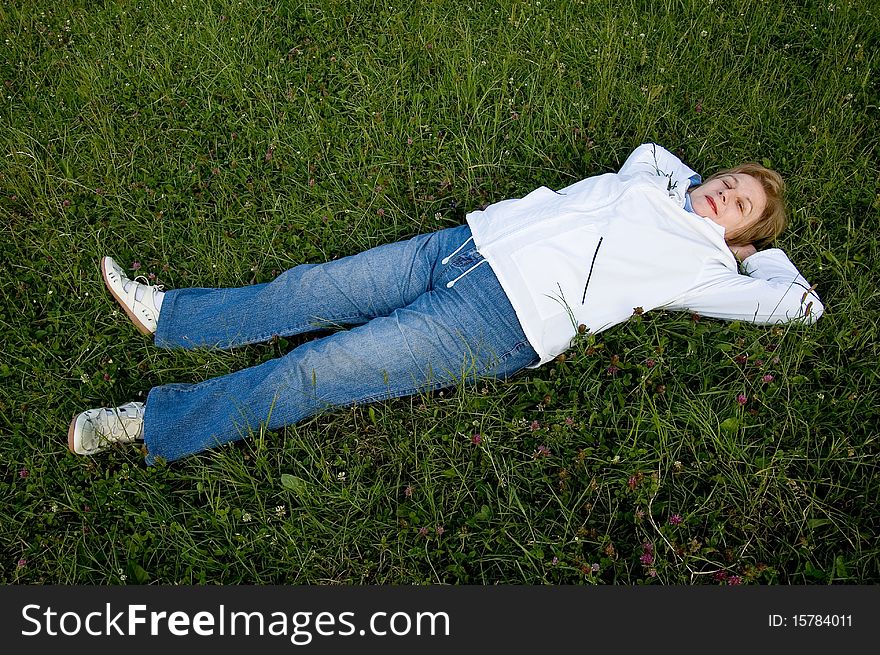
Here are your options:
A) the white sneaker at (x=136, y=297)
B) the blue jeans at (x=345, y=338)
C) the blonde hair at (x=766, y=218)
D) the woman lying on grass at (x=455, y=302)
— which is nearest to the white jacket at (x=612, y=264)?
the woman lying on grass at (x=455, y=302)

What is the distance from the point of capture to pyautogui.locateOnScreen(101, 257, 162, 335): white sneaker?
3354 mm

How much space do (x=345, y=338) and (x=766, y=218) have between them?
219cm

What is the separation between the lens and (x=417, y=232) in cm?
389

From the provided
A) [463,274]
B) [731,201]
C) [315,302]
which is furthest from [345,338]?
[731,201]

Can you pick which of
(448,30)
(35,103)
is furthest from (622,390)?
(35,103)

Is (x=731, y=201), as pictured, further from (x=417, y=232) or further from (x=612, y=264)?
(x=417, y=232)

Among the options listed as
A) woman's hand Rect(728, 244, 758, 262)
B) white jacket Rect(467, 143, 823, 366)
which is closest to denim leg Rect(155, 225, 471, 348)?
white jacket Rect(467, 143, 823, 366)

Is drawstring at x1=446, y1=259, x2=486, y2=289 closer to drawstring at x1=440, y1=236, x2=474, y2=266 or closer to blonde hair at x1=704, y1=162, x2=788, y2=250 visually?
drawstring at x1=440, y1=236, x2=474, y2=266

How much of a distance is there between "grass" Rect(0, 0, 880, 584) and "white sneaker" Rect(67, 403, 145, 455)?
0.24 feet

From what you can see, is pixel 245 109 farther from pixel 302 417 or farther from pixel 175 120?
pixel 302 417

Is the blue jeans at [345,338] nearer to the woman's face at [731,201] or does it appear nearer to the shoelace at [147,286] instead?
the shoelace at [147,286]

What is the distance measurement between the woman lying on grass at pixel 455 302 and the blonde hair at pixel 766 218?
127 millimetres

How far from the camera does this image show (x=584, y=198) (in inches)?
125

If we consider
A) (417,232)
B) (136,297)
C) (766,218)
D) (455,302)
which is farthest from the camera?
(417,232)
